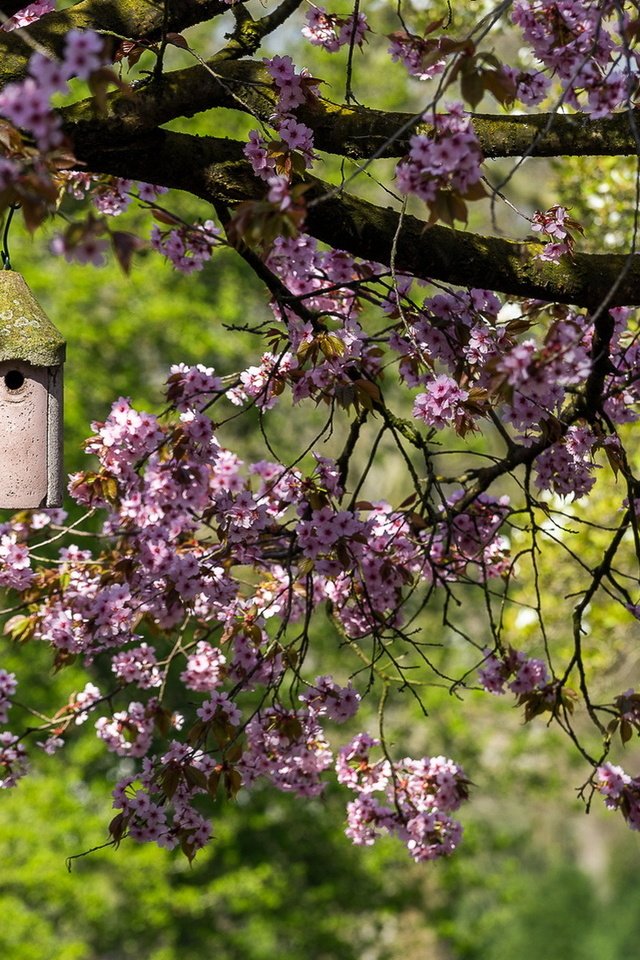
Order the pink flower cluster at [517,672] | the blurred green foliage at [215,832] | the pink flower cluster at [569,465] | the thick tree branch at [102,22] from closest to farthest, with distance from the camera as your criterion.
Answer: the thick tree branch at [102,22] → the pink flower cluster at [569,465] → the pink flower cluster at [517,672] → the blurred green foliage at [215,832]

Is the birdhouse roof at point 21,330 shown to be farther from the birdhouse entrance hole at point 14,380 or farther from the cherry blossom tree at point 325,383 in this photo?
the cherry blossom tree at point 325,383

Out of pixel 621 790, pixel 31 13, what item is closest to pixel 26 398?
pixel 31 13

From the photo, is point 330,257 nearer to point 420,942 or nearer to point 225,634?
point 225,634

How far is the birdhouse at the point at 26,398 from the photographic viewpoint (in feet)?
9.91

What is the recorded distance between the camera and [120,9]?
295 cm

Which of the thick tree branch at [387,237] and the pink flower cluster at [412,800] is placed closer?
the thick tree branch at [387,237]

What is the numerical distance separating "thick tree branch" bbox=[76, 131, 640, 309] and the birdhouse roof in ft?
1.08

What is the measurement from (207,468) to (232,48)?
1035mm

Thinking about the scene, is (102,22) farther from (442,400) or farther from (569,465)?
(569,465)

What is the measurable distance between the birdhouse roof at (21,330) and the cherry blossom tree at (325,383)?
1.00 ft

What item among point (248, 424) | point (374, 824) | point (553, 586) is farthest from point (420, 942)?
point (374, 824)

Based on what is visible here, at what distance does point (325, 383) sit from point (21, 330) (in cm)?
70

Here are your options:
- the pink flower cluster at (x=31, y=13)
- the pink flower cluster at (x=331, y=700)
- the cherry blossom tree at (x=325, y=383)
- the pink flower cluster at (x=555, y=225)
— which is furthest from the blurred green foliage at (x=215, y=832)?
the pink flower cluster at (x=555, y=225)

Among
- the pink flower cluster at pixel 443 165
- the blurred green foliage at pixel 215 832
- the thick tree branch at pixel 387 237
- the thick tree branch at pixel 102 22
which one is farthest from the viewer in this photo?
the blurred green foliage at pixel 215 832
